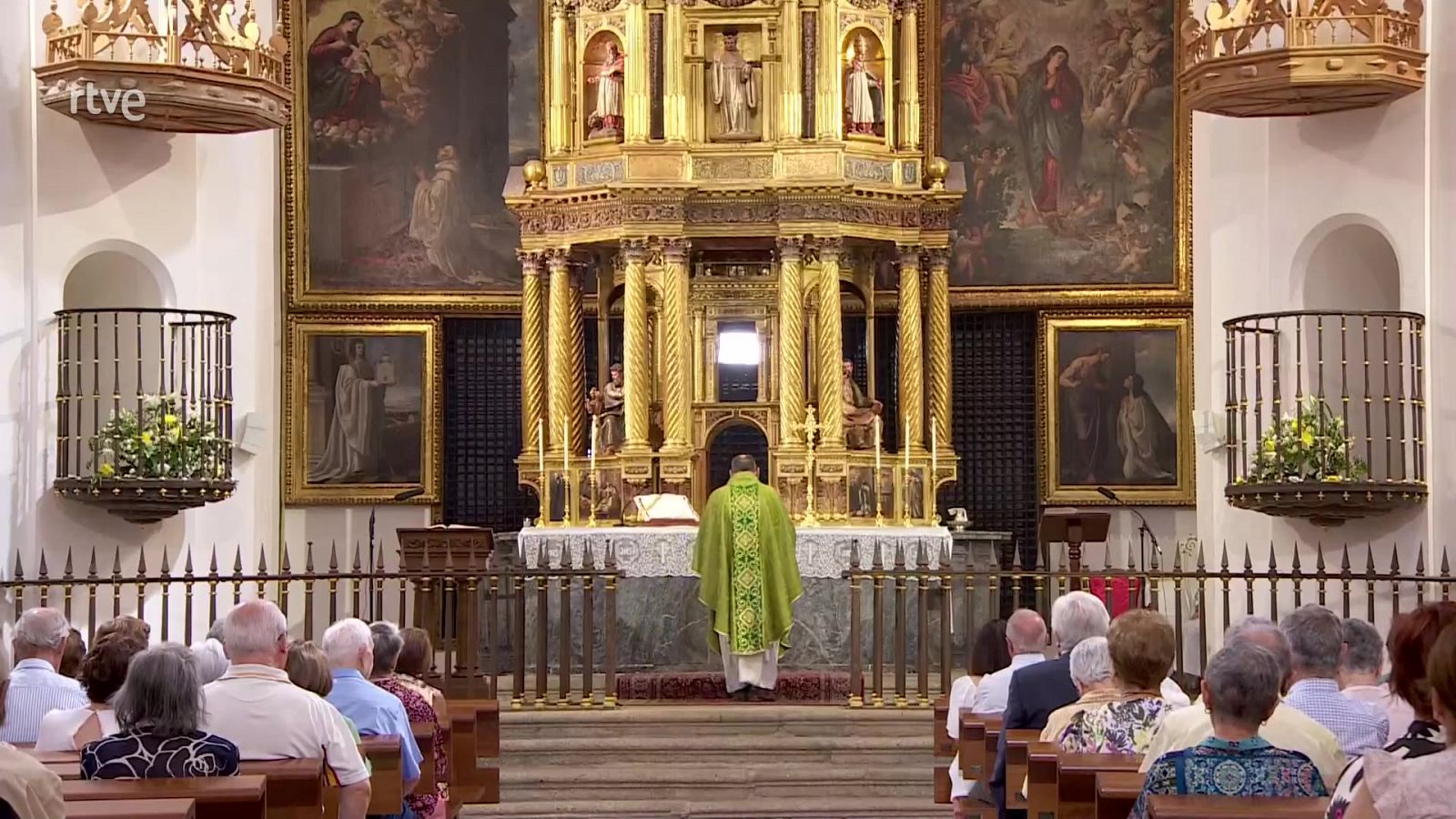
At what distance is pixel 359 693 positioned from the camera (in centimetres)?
883

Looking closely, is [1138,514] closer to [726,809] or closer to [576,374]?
[576,374]

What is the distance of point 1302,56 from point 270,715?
33.0 feet

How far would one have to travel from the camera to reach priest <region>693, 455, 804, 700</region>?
52.0 feet

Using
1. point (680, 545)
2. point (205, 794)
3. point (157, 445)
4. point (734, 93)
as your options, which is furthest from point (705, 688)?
point (205, 794)

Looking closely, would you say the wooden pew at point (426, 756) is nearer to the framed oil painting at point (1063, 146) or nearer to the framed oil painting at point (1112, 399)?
the framed oil painting at point (1112, 399)

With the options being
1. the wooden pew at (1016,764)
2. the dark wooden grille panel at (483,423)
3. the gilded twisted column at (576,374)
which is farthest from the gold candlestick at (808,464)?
the wooden pew at (1016,764)

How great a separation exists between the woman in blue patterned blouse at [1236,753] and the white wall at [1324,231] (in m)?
9.85

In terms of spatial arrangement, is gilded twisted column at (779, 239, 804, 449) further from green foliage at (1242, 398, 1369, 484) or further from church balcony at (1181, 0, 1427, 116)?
green foliage at (1242, 398, 1369, 484)

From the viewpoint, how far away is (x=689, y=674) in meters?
16.7

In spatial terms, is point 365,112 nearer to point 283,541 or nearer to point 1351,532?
point 283,541

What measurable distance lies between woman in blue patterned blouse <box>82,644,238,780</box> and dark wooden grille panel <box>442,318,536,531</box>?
1510 cm

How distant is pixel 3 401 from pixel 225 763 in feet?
31.9

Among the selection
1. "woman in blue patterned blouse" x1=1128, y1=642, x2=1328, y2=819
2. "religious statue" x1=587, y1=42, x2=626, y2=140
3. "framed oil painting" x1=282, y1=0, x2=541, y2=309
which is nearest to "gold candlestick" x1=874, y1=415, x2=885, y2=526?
"religious statue" x1=587, y1=42, x2=626, y2=140

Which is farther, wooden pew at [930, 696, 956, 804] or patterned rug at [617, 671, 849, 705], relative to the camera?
patterned rug at [617, 671, 849, 705]
